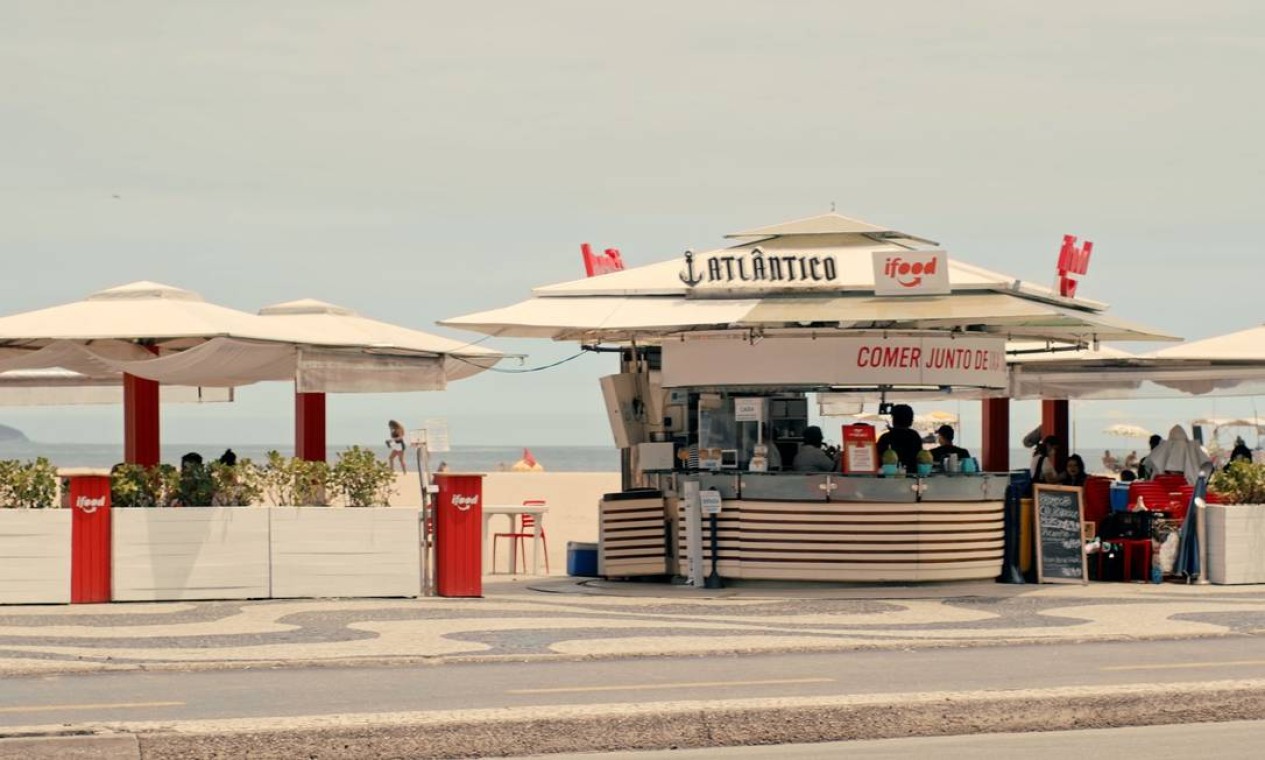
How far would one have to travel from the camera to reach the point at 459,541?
673 inches

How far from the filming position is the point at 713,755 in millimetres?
9234

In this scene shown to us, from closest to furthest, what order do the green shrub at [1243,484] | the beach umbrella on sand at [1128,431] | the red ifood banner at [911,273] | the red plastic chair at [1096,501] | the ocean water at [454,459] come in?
the red ifood banner at [911,273] → the green shrub at [1243,484] → the red plastic chair at [1096,501] → the beach umbrella on sand at [1128,431] → the ocean water at [454,459]

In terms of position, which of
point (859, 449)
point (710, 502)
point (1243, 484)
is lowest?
point (710, 502)

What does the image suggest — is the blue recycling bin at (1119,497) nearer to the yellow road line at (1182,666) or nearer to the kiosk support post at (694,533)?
the kiosk support post at (694,533)

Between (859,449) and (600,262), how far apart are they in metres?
4.02

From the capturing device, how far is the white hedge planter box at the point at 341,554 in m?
16.8

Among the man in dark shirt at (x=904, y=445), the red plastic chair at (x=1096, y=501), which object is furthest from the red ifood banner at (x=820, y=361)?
the red plastic chair at (x=1096, y=501)

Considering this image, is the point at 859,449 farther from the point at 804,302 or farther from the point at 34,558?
the point at 34,558

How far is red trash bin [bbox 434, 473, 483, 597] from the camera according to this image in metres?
17.0

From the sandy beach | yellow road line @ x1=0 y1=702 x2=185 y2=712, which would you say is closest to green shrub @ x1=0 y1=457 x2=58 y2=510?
the sandy beach

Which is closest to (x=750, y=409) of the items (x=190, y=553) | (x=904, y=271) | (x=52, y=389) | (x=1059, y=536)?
(x=904, y=271)

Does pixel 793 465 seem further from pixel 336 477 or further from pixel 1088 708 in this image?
pixel 1088 708

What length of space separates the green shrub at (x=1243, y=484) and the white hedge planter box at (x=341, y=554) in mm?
7715

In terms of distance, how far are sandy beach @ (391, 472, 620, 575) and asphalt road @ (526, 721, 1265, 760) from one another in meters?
8.24
